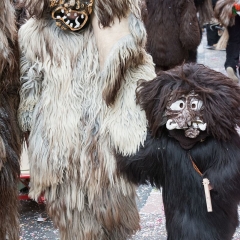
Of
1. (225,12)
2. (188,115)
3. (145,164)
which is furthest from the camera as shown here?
(225,12)

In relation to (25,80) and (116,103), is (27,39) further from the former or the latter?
(116,103)

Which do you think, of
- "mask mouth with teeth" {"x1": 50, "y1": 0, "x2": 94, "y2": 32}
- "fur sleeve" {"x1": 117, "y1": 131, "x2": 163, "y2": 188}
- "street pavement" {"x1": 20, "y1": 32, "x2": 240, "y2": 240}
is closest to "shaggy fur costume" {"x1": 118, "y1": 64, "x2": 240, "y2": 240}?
Answer: "fur sleeve" {"x1": 117, "y1": 131, "x2": 163, "y2": 188}

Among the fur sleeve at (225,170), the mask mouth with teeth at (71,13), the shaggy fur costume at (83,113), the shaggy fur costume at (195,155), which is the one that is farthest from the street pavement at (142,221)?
the mask mouth with teeth at (71,13)

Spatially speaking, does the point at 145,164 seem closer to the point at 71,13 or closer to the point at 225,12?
the point at 71,13

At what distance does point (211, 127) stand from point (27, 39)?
86 centimetres

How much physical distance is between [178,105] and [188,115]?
6cm

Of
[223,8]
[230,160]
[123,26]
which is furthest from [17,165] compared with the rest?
[223,8]

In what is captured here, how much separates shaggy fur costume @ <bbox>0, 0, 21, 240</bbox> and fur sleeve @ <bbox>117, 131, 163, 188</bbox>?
0.49m

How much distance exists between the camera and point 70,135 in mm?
2344

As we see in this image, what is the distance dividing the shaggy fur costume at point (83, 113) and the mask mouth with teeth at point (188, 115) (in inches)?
7.3

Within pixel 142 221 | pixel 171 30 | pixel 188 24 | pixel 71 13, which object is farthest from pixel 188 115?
pixel 171 30

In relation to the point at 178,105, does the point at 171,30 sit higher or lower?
lower

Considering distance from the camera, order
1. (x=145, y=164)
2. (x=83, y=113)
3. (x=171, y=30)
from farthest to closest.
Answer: (x=171, y=30) < (x=83, y=113) < (x=145, y=164)

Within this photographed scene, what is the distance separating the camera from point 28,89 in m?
2.38
